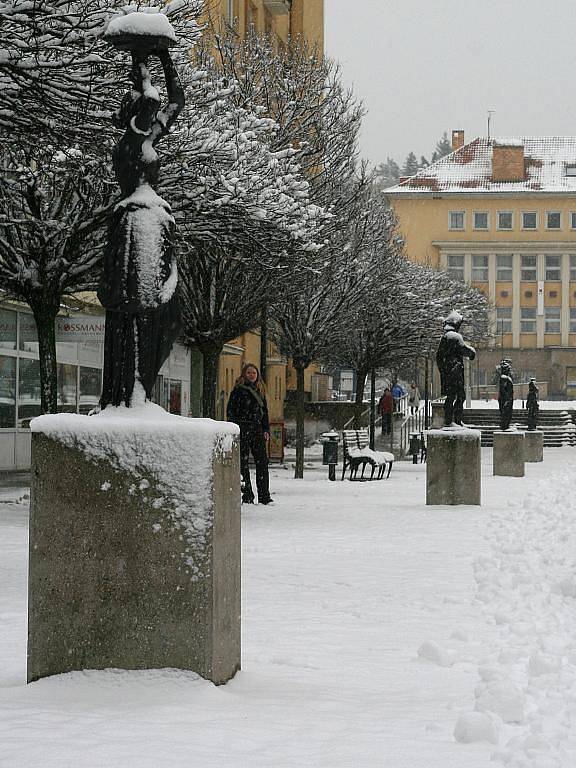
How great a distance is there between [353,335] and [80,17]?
76.3 ft

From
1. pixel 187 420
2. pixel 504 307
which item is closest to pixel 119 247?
pixel 187 420

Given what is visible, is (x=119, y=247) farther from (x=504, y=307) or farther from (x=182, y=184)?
(x=504, y=307)

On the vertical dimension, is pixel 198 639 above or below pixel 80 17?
below

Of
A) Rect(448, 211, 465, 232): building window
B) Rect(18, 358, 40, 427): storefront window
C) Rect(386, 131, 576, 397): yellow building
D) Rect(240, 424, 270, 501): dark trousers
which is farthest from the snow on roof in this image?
Rect(240, 424, 270, 501): dark trousers

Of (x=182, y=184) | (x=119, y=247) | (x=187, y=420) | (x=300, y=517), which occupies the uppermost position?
(x=182, y=184)

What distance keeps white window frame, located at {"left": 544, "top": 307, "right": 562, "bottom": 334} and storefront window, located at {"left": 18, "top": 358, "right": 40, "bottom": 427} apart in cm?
7162

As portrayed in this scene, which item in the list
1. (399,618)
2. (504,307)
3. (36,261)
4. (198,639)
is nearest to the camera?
(198,639)

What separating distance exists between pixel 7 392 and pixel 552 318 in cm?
7343

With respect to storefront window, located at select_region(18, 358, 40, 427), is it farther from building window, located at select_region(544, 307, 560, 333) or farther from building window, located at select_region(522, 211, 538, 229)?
building window, located at select_region(544, 307, 560, 333)

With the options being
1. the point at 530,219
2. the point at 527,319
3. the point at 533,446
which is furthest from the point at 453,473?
the point at 527,319

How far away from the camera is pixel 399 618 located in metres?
8.00

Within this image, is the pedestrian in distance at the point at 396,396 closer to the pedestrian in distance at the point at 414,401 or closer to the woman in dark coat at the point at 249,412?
the pedestrian in distance at the point at 414,401

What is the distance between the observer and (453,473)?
18.1m

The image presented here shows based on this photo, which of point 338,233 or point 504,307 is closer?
point 338,233
